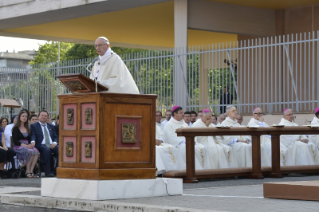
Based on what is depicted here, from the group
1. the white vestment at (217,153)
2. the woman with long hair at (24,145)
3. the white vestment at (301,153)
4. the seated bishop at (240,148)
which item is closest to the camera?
the white vestment at (217,153)

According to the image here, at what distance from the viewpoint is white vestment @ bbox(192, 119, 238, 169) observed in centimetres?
1482

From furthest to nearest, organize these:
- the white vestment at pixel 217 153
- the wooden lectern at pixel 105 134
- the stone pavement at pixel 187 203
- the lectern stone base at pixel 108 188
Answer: the white vestment at pixel 217 153, the wooden lectern at pixel 105 134, the lectern stone base at pixel 108 188, the stone pavement at pixel 187 203

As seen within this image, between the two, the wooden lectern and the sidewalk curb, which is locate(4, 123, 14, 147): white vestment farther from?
the wooden lectern

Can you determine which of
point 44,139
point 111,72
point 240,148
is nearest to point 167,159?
point 240,148

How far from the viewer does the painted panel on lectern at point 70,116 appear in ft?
30.8

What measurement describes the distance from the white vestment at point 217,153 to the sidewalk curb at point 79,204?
6.11 meters

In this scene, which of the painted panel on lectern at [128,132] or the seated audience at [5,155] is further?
the seated audience at [5,155]

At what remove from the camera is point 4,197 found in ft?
32.3

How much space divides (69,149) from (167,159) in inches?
199

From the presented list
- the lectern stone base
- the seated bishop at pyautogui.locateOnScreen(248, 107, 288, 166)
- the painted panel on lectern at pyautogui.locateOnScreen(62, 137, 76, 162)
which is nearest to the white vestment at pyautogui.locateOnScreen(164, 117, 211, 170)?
the seated bishop at pyautogui.locateOnScreen(248, 107, 288, 166)

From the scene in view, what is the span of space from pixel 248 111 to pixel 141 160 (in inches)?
401

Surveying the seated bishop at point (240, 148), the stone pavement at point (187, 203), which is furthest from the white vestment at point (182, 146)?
the stone pavement at point (187, 203)

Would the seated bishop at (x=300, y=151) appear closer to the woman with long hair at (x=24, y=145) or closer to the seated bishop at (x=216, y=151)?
→ the seated bishop at (x=216, y=151)

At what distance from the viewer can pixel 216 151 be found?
14867 millimetres
